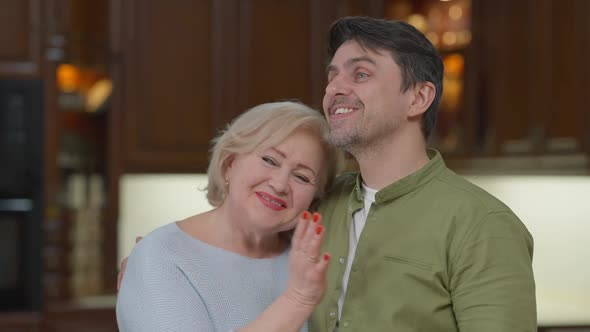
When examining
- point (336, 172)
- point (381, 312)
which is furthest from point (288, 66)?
point (381, 312)

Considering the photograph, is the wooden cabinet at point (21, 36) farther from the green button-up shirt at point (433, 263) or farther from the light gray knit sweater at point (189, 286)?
the green button-up shirt at point (433, 263)

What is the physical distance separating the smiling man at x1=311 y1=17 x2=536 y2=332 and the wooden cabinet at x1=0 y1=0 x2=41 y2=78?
83.4 inches

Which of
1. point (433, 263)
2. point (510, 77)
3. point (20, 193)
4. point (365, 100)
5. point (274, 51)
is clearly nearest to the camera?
point (433, 263)

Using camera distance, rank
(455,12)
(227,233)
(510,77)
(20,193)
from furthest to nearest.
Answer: (455,12), (20,193), (510,77), (227,233)

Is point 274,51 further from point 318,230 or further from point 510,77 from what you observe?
point 318,230

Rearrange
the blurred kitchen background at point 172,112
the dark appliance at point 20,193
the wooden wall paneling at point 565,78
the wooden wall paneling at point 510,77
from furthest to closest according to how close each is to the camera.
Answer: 1. the dark appliance at point 20,193
2. the blurred kitchen background at point 172,112
3. the wooden wall paneling at point 510,77
4. the wooden wall paneling at point 565,78

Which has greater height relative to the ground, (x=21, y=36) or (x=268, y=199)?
(x=21, y=36)

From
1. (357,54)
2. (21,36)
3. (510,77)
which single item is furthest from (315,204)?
(21,36)

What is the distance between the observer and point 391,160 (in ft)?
5.32

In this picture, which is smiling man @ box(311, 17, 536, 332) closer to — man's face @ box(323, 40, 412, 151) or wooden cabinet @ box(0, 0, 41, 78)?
man's face @ box(323, 40, 412, 151)

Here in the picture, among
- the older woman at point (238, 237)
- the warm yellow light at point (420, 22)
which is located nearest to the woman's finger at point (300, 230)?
the older woman at point (238, 237)

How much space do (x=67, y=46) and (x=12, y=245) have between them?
0.88 m

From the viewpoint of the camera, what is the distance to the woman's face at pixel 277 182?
1.65 metres

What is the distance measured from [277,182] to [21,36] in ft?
7.49
